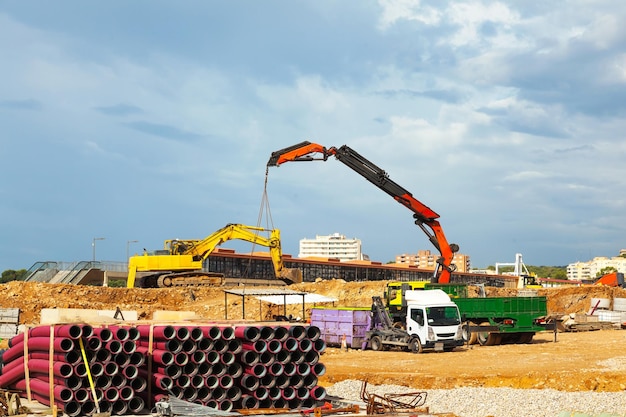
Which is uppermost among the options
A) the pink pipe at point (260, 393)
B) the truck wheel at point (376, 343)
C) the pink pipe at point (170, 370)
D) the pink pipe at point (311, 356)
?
the pink pipe at point (311, 356)

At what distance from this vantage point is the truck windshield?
30.2 m

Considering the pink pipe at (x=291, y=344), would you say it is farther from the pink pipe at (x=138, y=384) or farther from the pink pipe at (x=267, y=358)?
the pink pipe at (x=138, y=384)

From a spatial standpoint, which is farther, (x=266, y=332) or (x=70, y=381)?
(x=266, y=332)

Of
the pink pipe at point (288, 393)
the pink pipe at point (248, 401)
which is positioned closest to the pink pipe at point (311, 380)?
the pink pipe at point (288, 393)

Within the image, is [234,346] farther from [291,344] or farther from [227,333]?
[291,344]

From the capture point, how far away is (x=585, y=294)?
185 ft

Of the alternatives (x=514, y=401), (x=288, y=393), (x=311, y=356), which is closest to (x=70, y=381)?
(x=288, y=393)

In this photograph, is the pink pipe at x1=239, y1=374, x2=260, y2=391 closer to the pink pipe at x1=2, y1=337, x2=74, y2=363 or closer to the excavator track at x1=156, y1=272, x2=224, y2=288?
the pink pipe at x1=2, y1=337, x2=74, y2=363

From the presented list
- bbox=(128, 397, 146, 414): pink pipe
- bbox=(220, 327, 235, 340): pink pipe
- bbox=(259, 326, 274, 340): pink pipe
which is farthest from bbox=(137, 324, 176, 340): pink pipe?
bbox=(259, 326, 274, 340): pink pipe

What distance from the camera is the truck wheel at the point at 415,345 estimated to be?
3017cm

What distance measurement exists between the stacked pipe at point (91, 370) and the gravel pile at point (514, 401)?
6.49m

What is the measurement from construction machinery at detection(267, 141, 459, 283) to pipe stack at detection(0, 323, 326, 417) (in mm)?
25333

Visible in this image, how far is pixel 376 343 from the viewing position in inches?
1257

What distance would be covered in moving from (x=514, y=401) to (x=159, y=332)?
870 centimetres
